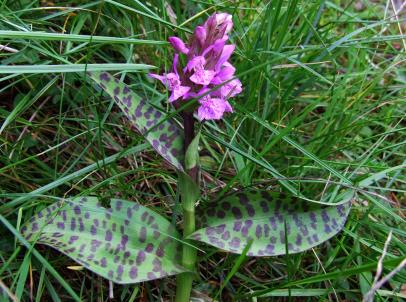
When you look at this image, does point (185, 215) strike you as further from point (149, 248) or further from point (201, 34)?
point (201, 34)

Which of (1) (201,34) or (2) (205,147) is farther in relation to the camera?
(2) (205,147)

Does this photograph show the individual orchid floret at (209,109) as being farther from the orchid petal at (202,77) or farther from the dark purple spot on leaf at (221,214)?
the dark purple spot on leaf at (221,214)

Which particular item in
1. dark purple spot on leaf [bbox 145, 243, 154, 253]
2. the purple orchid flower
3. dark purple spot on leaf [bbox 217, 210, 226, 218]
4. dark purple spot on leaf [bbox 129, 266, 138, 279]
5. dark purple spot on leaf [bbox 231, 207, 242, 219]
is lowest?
dark purple spot on leaf [bbox 145, 243, 154, 253]

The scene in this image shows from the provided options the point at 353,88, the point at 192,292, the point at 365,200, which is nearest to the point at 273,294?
the point at 192,292

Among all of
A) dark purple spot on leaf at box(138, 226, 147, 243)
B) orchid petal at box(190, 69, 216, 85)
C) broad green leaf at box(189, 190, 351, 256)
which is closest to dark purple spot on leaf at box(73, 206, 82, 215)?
dark purple spot on leaf at box(138, 226, 147, 243)

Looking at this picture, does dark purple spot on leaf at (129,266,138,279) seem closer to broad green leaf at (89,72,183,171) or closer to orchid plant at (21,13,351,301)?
orchid plant at (21,13,351,301)

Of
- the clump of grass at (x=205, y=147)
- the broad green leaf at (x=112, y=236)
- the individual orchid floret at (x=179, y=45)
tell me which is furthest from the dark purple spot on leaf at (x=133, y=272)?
the individual orchid floret at (x=179, y=45)

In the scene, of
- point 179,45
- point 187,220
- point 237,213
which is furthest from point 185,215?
point 179,45

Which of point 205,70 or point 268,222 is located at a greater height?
point 205,70
